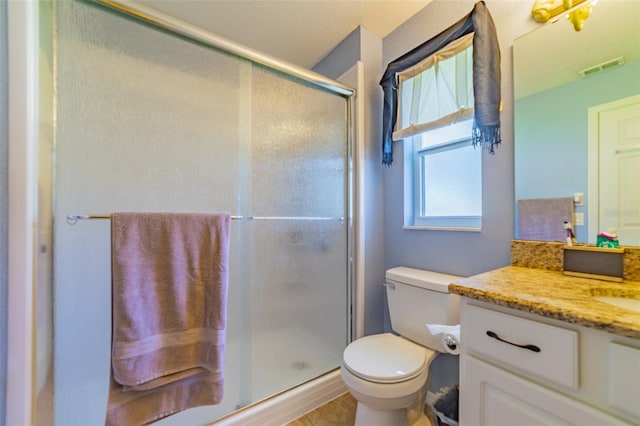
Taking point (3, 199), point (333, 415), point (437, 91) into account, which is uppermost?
point (437, 91)

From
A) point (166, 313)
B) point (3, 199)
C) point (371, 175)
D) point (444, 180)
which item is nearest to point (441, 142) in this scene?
point (444, 180)

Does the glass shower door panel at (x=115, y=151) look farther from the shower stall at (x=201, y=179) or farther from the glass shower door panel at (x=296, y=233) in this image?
the glass shower door panel at (x=296, y=233)

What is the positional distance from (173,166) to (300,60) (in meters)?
1.31

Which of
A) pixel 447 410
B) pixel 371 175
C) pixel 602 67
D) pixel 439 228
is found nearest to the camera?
pixel 602 67

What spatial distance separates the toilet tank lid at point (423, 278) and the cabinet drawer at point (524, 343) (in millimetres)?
456

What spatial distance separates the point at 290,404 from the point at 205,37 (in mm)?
1918

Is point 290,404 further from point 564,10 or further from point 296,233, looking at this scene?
point 564,10

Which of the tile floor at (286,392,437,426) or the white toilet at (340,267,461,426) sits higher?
the white toilet at (340,267,461,426)

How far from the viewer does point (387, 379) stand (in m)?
1.01

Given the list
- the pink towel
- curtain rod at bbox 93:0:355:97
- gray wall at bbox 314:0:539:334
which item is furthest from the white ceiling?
the pink towel

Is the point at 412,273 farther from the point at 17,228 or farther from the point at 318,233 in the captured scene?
the point at 17,228

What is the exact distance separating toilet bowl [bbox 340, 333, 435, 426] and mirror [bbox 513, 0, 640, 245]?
73 centimetres

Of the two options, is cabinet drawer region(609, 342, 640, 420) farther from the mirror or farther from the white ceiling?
the white ceiling

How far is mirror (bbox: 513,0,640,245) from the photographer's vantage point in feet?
2.96
